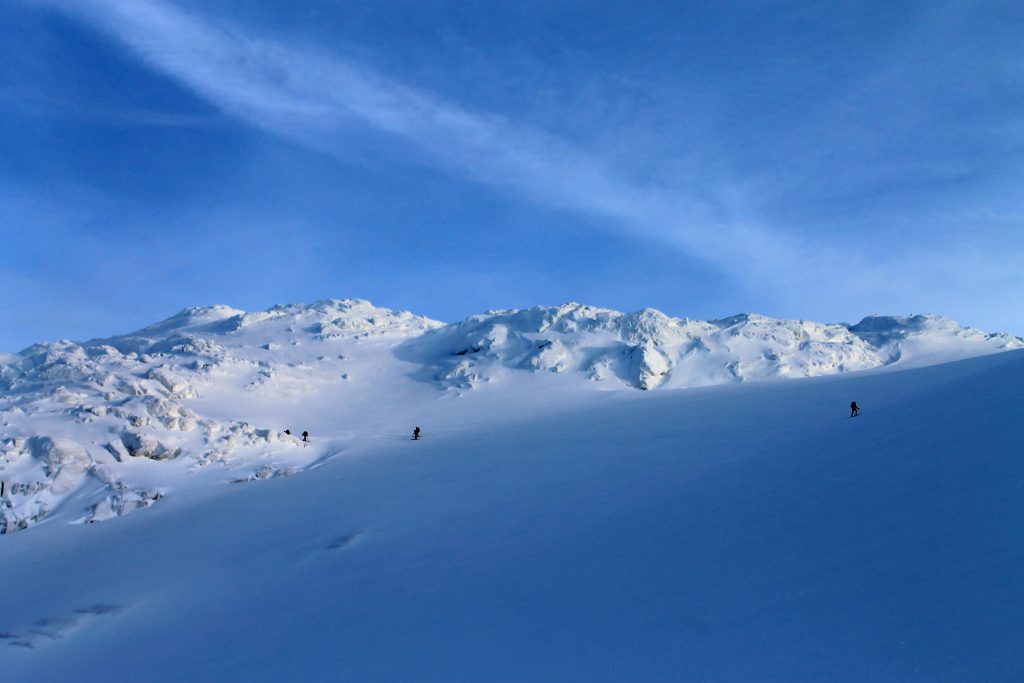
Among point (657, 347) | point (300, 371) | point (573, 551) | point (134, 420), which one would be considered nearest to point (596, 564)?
point (573, 551)

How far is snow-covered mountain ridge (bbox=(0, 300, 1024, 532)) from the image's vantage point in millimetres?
24453

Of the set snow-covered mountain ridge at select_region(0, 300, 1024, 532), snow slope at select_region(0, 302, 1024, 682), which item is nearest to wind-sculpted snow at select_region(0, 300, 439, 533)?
snow-covered mountain ridge at select_region(0, 300, 1024, 532)

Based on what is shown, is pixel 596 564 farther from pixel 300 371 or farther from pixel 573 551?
pixel 300 371

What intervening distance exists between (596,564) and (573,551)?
85 cm

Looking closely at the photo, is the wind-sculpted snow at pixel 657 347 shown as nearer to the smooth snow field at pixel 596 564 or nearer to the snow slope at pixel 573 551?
the snow slope at pixel 573 551

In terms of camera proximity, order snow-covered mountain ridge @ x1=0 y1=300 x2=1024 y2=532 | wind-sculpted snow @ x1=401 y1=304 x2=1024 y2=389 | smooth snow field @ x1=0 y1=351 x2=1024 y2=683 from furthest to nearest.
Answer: wind-sculpted snow @ x1=401 y1=304 x2=1024 y2=389 → snow-covered mountain ridge @ x1=0 y1=300 x2=1024 y2=532 → smooth snow field @ x1=0 y1=351 x2=1024 y2=683

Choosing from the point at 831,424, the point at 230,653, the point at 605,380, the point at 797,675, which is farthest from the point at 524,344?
the point at 797,675

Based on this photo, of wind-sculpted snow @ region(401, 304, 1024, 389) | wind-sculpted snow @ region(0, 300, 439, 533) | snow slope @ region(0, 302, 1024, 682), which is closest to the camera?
snow slope @ region(0, 302, 1024, 682)

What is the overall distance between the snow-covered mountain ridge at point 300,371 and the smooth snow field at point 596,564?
2.82 meters

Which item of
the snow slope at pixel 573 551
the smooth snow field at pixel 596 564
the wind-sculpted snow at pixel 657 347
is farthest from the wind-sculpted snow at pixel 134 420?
the wind-sculpted snow at pixel 657 347

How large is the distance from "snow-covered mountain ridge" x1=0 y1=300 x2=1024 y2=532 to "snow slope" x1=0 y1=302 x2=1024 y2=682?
0.43m

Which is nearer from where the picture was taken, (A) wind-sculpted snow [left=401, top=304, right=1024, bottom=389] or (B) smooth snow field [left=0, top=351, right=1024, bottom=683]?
(B) smooth snow field [left=0, top=351, right=1024, bottom=683]

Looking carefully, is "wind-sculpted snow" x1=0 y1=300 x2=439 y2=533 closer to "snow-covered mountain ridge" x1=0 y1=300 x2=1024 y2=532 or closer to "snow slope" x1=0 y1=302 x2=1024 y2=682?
"snow-covered mountain ridge" x1=0 y1=300 x2=1024 y2=532

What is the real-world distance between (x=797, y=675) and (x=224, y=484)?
21.0 meters
